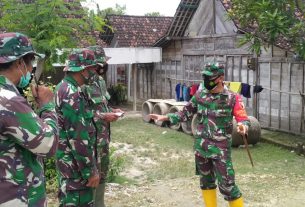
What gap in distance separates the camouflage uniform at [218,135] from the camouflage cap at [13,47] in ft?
8.13

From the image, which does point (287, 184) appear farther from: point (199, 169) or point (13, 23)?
point (13, 23)

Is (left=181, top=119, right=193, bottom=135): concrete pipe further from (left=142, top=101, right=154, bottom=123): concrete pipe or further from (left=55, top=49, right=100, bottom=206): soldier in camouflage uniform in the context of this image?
(left=55, top=49, right=100, bottom=206): soldier in camouflage uniform

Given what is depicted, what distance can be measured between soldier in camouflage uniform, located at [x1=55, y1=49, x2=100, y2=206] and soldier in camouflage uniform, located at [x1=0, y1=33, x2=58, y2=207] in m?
0.93

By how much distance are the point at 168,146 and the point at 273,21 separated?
3.75m

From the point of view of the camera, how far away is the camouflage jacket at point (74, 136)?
3.49 m

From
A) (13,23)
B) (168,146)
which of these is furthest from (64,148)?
(168,146)

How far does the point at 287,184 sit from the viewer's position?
263 inches

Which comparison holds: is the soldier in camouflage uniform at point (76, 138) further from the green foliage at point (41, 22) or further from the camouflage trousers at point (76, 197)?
the green foliage at point (41, 22)

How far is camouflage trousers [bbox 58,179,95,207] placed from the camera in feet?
11.9

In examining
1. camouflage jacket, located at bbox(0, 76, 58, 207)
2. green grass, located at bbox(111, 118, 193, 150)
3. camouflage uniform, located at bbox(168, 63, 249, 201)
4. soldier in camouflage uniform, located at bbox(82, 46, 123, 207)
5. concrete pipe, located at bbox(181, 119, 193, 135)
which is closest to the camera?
camouflage jacket, located at bbox(0, 76, 58, 207)

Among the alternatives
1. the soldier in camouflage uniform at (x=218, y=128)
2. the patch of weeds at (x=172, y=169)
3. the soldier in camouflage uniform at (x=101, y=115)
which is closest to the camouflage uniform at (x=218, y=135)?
the soldier in camouflage uniform at (x=218, y=128)

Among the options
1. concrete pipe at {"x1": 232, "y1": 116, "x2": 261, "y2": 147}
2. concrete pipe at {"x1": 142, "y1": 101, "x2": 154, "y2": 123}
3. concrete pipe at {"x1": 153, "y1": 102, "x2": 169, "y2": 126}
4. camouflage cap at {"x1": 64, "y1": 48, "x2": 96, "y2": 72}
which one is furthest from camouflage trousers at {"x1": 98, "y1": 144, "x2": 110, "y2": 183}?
concrete pipe at {"x1": 142, "y1": 101, "x2": 154, "y2": 123}

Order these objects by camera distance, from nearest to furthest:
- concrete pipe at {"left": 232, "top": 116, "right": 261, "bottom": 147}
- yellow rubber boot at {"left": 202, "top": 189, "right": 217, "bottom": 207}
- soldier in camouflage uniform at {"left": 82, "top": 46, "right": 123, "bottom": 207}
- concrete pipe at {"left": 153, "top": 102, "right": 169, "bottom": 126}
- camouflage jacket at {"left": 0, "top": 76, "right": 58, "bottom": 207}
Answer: camouflage jacket at {"left": 0, "top": 76, "right": 58, "bottom": 207}, soldier in camouflage uniform at {"left": 82, "top": 46, "right": 123, "bottom": 207}, yellow rubber boot at {"left": 202, "top": 189, "right": 217, "bottom": 207}, concrete pipe at {"left": 232, "top": 116, "right": 261, "bottom": 147}, concrete pipe at {"left": 153, "top": 102, "right": 169, "bottom": 126}

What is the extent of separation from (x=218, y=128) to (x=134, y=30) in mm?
15259
